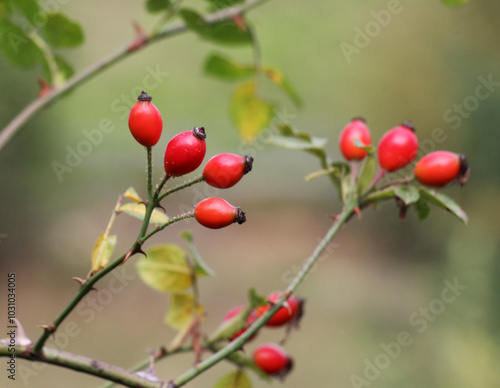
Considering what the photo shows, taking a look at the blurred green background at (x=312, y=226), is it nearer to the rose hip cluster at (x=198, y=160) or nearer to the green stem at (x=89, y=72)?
the green stem at (x=89, y=72)

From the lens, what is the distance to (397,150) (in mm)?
620

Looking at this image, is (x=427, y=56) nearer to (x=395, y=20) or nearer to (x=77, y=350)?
(x=395, y=20)

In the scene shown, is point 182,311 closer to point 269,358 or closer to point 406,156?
point 269,358

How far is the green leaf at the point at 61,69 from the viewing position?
2.59 ft

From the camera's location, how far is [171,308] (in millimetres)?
667

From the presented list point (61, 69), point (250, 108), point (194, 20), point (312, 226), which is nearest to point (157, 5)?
point (194, 20)

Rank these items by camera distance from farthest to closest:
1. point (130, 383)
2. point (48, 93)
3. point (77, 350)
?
1. point (77, 350)
2. point (48, 93)
3. point (130, 383)

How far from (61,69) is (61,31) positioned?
0.18 feet

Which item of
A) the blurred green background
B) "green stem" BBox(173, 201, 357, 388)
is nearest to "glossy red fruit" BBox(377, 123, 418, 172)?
"green stem" BBox(173, 201, 357, 388)

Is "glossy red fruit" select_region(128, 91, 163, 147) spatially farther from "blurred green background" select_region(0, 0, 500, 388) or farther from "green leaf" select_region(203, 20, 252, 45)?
"blurred green background" select_region(0, 0, 500, 388)

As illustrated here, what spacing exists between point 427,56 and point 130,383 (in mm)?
5875

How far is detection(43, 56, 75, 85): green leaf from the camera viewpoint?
79 centimetres

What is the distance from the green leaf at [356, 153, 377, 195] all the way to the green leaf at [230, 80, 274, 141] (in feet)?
1.38

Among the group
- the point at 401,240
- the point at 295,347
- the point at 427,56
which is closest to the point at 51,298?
the point at 295,347
